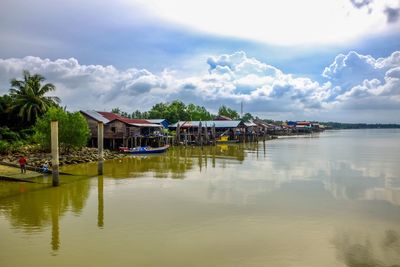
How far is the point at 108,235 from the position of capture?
13773 mm

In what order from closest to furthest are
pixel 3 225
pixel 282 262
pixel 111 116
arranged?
pixel 282 262
pixel 3 225
pixel 111 116

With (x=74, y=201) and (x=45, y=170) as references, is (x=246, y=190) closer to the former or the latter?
(x=74, y=201)

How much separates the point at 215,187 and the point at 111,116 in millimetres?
35640

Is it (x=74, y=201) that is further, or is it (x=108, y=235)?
(x=74, y=201)

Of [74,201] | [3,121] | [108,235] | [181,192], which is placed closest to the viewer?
[108,235]

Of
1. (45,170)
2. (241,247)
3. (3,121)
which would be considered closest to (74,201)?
(45,170)

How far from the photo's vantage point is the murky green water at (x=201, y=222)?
11.8 meters

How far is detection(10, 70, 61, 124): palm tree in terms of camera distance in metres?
45.2

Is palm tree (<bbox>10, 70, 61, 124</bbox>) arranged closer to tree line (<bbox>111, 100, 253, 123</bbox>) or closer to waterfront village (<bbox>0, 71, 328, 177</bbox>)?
waterfront village (<bbox>0, 71, 328, 177</bbox>)

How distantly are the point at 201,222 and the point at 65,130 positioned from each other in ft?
86.7

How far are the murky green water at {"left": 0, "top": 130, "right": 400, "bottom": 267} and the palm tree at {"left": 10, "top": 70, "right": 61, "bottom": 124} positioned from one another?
71.8 feet

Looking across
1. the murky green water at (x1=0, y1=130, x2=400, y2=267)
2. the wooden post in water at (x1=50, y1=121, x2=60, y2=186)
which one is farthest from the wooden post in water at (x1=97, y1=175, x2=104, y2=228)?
the wooden post in water at (x1=50, y1=121, x2=60, y2=186)

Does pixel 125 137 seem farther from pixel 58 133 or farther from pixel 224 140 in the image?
pixel 224 140

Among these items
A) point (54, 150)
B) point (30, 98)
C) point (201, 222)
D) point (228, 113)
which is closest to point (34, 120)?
point (30, 98)
